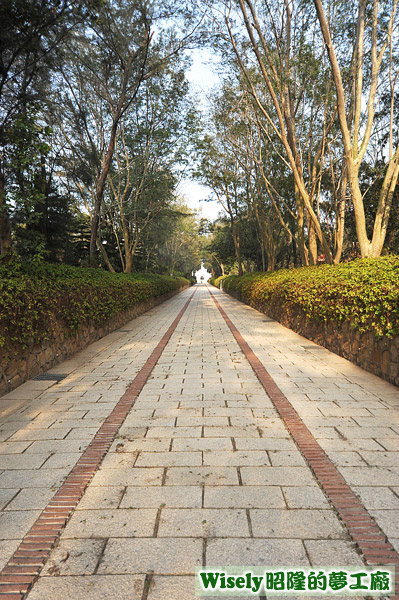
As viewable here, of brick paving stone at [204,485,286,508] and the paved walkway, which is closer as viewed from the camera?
the paved walkway

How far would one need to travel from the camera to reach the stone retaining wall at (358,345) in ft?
16.5

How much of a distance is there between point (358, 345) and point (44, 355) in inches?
222

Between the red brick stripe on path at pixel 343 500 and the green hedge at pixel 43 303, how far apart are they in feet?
12.4

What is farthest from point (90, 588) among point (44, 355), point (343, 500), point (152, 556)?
point (44, 355)

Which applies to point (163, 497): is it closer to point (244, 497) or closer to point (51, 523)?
point (244, 497)

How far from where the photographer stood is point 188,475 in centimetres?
277

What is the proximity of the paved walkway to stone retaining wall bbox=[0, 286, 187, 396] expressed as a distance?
25 cm

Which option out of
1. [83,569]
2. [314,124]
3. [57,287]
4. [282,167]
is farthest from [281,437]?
[282,167]

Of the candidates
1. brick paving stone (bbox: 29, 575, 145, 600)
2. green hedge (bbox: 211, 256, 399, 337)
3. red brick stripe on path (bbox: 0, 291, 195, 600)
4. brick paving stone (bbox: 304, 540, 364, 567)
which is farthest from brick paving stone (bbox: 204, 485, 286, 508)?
green hedge (bbox: 211, 256, 399, 337)

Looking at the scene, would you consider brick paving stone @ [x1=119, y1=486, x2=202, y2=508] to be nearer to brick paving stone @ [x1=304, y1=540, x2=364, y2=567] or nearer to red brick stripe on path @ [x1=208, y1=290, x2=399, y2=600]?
brick paving stone @ [x1=304, y1=540, x2=364, y2=567]

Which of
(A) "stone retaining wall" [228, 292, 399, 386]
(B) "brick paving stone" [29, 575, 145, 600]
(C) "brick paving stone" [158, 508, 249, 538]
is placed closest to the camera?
(B) "brick paving stone" [29, 575, 145, 600]

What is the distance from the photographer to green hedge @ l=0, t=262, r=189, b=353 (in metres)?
4.75

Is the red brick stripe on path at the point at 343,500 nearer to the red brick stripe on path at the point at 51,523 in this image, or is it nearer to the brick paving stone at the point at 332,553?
the brick paving stone at the point at 332,553

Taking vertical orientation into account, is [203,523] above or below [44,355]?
below
